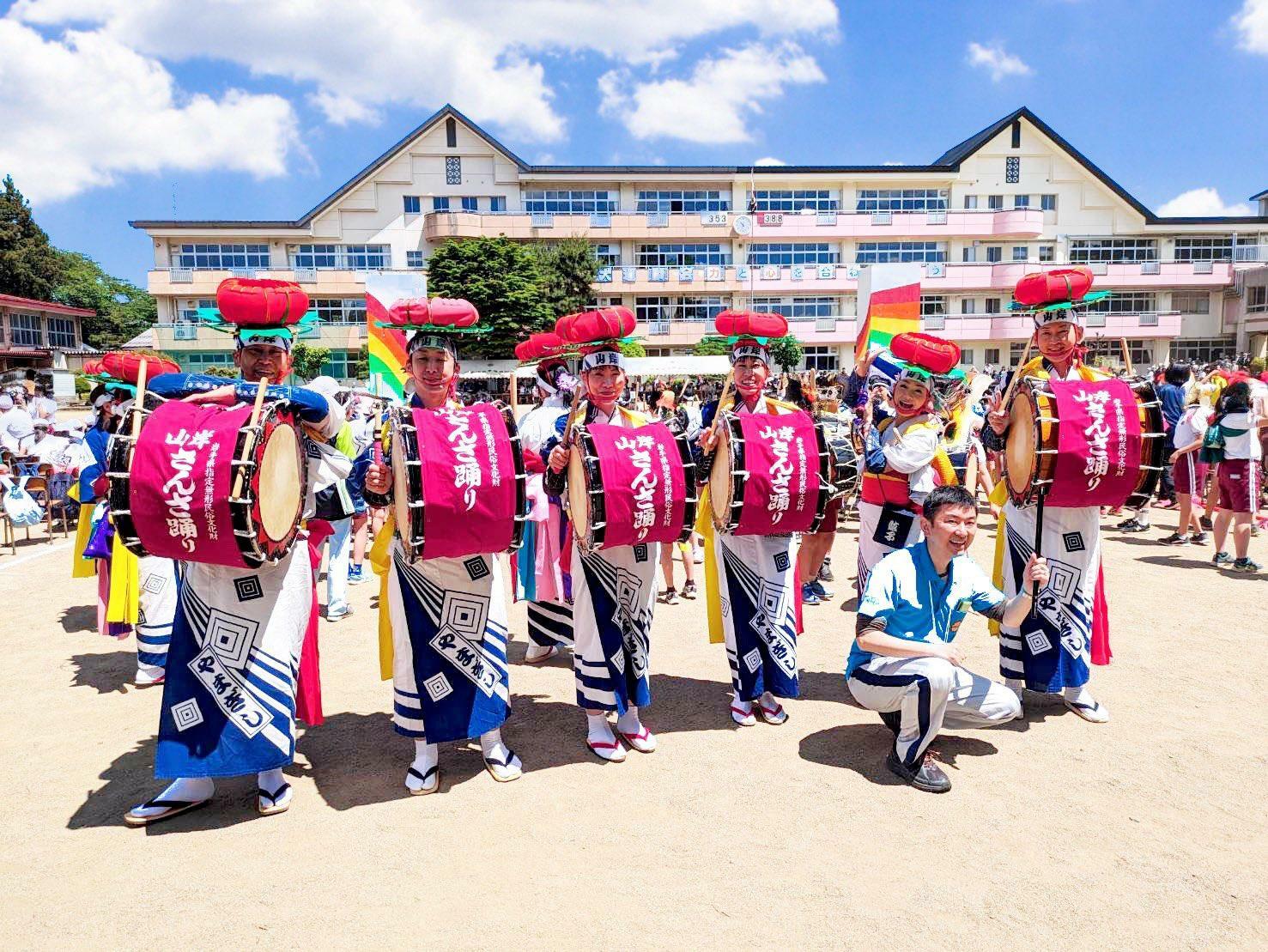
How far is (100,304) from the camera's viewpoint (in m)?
61.0

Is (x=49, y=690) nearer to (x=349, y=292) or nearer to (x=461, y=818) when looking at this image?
(x=461, y=818)

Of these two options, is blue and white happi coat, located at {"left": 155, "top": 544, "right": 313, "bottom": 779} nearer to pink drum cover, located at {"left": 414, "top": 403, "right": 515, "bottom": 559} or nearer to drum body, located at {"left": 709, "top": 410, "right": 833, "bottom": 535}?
pink drum cover, located at {"left": 414, "top": 403, "right": 515, "bottom": 559}

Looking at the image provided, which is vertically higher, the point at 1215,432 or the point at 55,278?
the point at 55,278

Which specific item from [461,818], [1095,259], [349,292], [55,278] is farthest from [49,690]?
[55,278]

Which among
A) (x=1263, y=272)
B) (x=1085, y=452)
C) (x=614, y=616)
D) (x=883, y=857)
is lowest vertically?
(x=883, y=857)

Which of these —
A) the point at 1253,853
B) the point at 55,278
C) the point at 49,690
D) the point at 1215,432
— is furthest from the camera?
the point at 55,278

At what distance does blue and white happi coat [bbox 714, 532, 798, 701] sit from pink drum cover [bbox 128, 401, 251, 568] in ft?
8.23

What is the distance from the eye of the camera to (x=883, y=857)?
3.41 meters

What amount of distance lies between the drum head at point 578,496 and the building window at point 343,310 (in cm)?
3899

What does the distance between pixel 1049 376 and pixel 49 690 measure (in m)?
6.45

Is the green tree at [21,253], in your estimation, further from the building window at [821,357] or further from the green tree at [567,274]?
the building window at [821,357]

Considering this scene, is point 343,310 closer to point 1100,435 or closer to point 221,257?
point 221,257

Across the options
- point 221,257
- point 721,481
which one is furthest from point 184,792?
point 221,257

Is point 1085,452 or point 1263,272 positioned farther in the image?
point 1263,272
